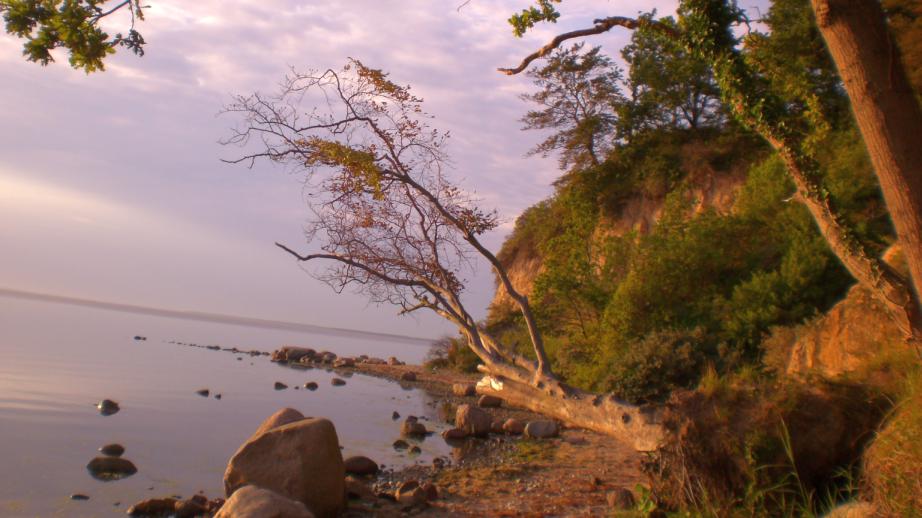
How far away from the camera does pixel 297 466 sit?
6754 millimetres

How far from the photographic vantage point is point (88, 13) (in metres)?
6.30

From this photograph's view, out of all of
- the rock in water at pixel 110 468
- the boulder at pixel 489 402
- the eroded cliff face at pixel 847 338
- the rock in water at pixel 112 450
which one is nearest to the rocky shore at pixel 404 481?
the rock in water at pixel 110 468

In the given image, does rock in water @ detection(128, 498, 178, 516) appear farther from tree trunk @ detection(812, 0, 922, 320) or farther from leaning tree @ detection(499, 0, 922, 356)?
tree trunk @ detection(812, 0, 922, 320)

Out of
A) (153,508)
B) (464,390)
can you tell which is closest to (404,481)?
(153,508)

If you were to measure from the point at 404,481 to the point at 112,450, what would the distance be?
4359 millimetres

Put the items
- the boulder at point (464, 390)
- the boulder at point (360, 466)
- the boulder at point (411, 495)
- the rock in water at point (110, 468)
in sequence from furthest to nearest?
1. the boulder at point (464, 390)
2. the boulder at point (360, 466)
3. the rock in water at point (110, 468)
4. the boulder at point (411, 495)

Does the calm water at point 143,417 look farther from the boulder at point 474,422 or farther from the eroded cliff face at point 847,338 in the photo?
the eroded cliff face at point 847,338

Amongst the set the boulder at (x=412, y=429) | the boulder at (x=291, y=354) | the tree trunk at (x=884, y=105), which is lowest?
the boulder at (x=412, y=429)

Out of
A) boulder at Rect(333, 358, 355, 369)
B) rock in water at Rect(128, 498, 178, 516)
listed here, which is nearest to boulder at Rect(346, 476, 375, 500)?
rock in water at Rect(128, 498, 178, 516)

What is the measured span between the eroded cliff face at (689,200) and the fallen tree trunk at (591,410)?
7240mm

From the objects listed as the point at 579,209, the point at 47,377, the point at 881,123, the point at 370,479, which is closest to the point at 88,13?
the point at 370,479

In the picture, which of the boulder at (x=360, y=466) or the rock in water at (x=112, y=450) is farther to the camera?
the rock in water at (x=112, y=450)

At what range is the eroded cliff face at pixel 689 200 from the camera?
21.6 m

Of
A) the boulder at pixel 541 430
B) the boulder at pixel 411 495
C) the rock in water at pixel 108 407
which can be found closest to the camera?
the boulder at pixel 411 495
